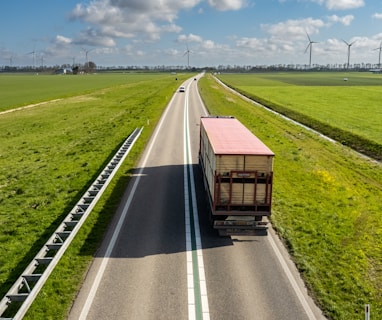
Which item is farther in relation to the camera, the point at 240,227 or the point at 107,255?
the point at 240,227

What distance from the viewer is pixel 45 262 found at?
1388 centimetres

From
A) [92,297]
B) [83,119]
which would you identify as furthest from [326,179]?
[83,119]

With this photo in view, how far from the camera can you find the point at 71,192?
916 inches

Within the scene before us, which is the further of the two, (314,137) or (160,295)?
(314,137)

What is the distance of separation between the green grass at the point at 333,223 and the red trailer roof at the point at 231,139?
378 cm

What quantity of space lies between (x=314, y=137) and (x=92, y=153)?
76.8 ft

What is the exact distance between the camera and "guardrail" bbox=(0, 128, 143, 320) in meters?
11.6

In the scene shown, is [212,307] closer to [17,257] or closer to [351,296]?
[351,296]

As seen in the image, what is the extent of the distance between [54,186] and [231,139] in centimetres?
1168

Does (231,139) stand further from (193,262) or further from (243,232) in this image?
(193,262)

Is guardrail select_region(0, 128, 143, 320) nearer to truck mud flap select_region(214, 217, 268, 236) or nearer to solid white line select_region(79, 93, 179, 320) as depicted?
solid white line select_region(79, 93, 179, 320)

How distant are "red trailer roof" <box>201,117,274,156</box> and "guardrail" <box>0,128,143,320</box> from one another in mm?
6437

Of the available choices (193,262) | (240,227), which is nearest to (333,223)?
(240,227)

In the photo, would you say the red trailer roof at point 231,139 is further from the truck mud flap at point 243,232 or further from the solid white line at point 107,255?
the solid white line at point 107,255
